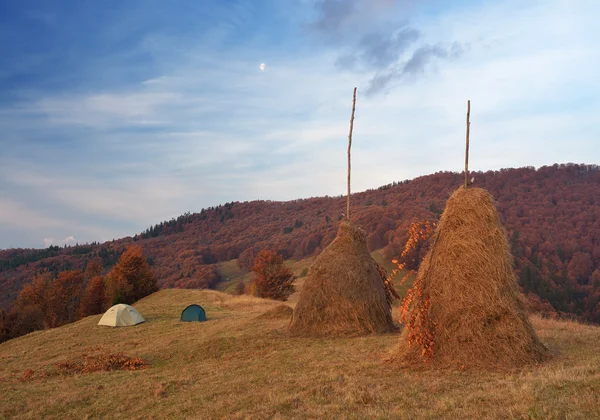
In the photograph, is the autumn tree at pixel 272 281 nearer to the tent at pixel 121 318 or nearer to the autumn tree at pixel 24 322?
the autumn tree at pixel 24 322

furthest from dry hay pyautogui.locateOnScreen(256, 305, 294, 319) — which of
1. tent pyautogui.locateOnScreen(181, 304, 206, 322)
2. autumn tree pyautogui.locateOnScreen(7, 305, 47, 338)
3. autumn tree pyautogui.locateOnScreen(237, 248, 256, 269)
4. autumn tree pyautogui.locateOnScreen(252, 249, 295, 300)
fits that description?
autumn tree pyautogui.locateOnScreen(237, 248, 256, 269)

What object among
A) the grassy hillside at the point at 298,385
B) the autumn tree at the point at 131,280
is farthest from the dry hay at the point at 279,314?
the autumn tree at the point at 131,280

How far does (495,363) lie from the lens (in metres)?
10.1

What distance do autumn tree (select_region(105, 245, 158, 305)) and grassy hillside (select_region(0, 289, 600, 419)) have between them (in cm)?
3574

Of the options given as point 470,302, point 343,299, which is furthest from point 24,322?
point 470,302

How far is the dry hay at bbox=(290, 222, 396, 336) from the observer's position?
18031 mm

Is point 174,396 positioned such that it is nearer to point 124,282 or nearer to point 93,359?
point 93,359

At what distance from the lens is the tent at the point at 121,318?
33.2 m

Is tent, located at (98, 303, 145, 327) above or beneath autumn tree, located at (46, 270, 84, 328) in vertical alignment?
above

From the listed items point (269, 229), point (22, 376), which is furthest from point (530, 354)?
point (269, 229)

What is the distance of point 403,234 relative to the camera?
87625 mm

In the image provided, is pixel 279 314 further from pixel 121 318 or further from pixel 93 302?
pixel 93 302

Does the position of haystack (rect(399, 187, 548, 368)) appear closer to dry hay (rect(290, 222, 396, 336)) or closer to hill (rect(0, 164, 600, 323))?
dry hay (rect(290, 222, 396, 336))

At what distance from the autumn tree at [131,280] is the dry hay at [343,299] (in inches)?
1707
